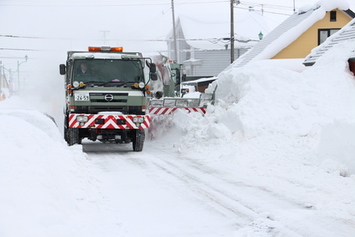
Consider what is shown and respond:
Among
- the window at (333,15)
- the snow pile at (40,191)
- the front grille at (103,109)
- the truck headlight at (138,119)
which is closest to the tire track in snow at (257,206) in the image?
the snow pile at (40,191)

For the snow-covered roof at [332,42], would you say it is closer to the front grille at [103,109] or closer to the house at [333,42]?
the house at [333,42]

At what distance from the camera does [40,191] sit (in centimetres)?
577

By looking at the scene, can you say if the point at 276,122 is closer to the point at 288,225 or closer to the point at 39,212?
the point at 288,225

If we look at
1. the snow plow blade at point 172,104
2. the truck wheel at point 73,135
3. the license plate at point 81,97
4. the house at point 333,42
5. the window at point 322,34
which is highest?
the window at point 322,34

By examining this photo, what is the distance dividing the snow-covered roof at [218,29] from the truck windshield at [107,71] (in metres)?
41.6

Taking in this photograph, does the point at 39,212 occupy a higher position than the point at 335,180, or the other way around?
the point at 39,212

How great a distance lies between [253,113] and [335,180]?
5966mm

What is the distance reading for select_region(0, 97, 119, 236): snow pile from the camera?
4.95 m

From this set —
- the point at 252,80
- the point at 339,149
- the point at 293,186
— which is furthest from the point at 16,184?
the point at 252,80

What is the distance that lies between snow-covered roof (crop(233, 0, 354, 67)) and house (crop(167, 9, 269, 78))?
2138cm

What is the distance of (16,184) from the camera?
5.54 metres

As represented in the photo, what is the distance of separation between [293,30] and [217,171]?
75.2 feet

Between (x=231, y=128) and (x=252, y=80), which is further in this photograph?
(x=252, y=80)

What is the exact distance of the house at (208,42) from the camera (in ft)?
188
